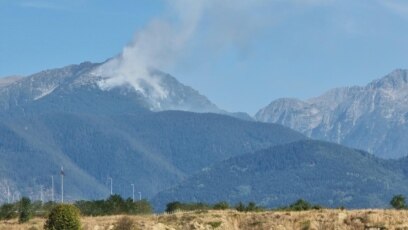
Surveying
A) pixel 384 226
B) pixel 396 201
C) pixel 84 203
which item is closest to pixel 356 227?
pixel 384 226

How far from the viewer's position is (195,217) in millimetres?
78688

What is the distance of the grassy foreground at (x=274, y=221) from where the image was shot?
7275 centimetres

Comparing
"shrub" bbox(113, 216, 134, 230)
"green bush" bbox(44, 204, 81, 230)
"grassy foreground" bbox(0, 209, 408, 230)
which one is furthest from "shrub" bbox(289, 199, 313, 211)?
"green bush" bbox(44, 204, 81, 230)

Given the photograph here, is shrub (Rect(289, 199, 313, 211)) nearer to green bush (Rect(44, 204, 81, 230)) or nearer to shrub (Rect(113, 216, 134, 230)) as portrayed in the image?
shrub (Rect(113, 216, 134, 230))

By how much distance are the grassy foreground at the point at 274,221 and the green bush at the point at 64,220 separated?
2.10 metres

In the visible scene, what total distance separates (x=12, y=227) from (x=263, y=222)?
18920mm

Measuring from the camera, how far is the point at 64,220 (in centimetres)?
7425

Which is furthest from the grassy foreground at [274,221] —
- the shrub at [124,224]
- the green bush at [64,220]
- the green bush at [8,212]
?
the green bush at [8,212]

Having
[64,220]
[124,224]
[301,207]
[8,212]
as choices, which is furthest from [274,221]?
[8,212]

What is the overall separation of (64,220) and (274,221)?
13102mm

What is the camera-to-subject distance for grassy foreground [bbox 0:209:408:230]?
2864 inches

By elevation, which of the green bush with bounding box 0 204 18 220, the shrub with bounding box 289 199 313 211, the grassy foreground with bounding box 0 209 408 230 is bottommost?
the grassy foreground with bounding box 0 209 408 230

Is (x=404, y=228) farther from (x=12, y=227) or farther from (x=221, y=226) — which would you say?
(x=12, y=227)

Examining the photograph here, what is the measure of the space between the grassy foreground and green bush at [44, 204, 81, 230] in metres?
2.10
